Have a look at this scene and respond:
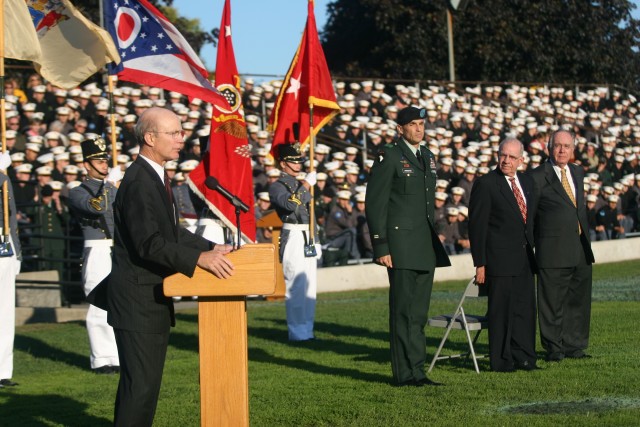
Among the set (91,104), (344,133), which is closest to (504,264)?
(91,104)

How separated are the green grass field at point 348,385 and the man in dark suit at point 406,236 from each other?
1.34 feet

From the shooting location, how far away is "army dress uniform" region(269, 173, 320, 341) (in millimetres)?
15594

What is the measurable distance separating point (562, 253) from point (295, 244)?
439 cm

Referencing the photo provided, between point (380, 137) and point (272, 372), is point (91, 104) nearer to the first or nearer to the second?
point (380, 137)

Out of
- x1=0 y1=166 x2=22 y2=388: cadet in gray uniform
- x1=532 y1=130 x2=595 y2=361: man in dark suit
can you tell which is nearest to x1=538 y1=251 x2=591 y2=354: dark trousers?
x1=532 y1=130 x2=595 y2=361: man in dark suit

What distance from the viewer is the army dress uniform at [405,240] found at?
35.9 ft

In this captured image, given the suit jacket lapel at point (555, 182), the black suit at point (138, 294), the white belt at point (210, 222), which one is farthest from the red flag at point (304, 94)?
the black suit at point (138, 294)

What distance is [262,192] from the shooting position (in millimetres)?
22000

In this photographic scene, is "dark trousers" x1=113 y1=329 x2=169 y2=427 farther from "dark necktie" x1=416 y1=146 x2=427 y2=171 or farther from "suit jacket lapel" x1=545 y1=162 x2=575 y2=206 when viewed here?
"suit jacket lapel" x1=545 y1=162 x2=575 y2=206

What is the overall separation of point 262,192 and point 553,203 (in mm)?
9766

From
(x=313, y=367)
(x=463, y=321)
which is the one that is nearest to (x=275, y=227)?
(x=313, y=367)

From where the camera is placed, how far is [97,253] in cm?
1334

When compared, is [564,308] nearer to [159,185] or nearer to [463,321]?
[463,321]

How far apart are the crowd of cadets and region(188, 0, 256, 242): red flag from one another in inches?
18.8
